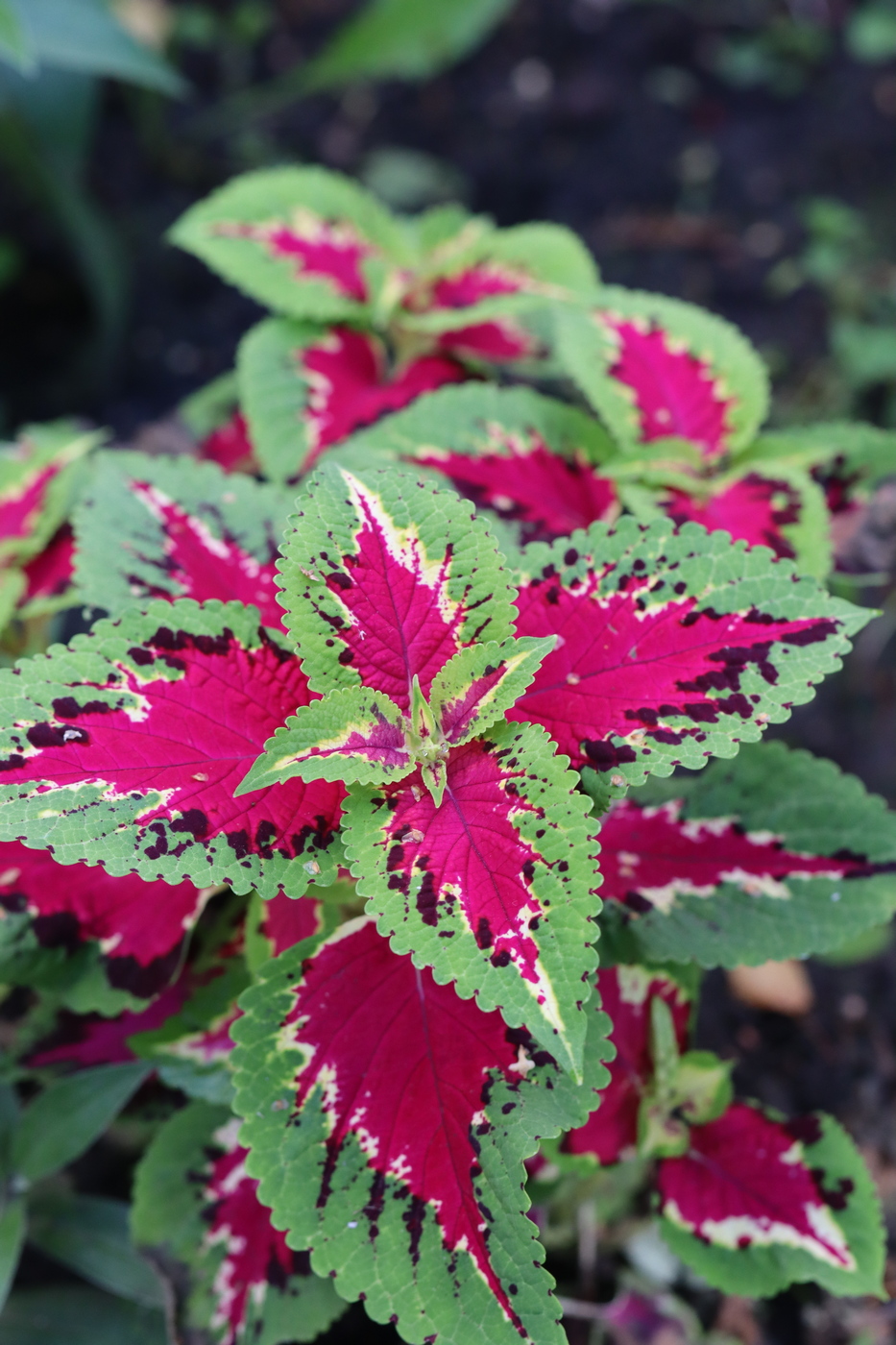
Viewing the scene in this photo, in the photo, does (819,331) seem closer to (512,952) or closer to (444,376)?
(444,376)

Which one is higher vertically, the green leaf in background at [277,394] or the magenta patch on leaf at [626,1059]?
the green leaf in background at [277,394]

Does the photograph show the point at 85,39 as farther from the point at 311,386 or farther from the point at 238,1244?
the point at 238,1244

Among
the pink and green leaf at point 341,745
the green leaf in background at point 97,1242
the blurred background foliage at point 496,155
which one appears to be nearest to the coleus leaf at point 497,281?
the pink and green leaf at point 341,745

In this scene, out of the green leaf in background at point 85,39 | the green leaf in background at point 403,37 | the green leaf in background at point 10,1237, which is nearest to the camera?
the green leaf in background at point 10,1237

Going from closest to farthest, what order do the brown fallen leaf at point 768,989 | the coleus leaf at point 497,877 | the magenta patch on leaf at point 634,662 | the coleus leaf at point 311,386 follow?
the coleus leaf at point 497,877 < the magenta patch on leaf at point 634,662 < the coleus leaf at point 311,386 < the brown fallen leaf at point 768,989

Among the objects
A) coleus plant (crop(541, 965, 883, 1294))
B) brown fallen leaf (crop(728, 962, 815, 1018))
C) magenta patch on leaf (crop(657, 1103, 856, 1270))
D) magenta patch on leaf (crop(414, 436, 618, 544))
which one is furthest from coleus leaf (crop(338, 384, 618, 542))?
brown fallen leaf (crop(728, 962, 815, 1018))

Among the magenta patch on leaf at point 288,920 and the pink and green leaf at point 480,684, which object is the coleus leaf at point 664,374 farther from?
the magenta patch on leaf at point 288,920
